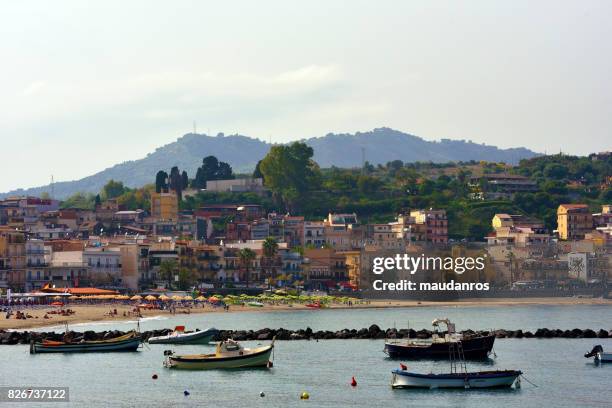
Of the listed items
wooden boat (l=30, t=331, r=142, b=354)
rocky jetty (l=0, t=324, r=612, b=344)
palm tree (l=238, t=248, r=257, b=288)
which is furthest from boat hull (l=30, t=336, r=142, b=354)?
palm tree (l=238, t=248, r=257, b=288)

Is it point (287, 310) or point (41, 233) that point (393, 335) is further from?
point (41, 233)

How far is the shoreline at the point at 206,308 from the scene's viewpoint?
113062 mm

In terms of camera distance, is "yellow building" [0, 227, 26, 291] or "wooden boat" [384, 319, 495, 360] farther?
"yellow building" [0, 227, 26, 291]

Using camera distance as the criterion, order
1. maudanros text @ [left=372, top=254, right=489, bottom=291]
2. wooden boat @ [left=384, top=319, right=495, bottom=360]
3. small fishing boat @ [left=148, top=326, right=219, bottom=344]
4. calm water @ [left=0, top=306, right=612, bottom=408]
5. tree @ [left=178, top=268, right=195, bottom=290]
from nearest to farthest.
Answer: calm water @ [left=0, top=306, right=612, bottom=408], wooden boat @ [left=384, top=319, right=495, bottom=360], small fishing boat @ [left=148, top=326, right=219, bottom=344], tree @ [left=178, top=268, right=195, bottom=290], maudanros text @ [left=372, top=254, right=489, bottom=291]

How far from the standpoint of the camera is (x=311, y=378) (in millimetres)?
78562

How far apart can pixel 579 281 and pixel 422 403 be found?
435 feet

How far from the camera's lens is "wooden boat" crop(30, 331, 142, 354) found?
295 feet

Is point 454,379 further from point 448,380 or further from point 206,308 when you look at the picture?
point 206,308

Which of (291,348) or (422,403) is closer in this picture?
(422,403)

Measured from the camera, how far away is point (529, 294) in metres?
188

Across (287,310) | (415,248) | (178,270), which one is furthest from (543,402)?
(415,248)

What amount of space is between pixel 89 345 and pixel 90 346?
0.50 ft

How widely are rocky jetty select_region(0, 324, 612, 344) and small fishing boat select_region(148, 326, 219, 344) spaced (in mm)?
1551

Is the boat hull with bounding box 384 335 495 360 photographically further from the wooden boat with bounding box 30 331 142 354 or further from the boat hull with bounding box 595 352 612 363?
the wooden boat with bounding box 30 331 142 354
